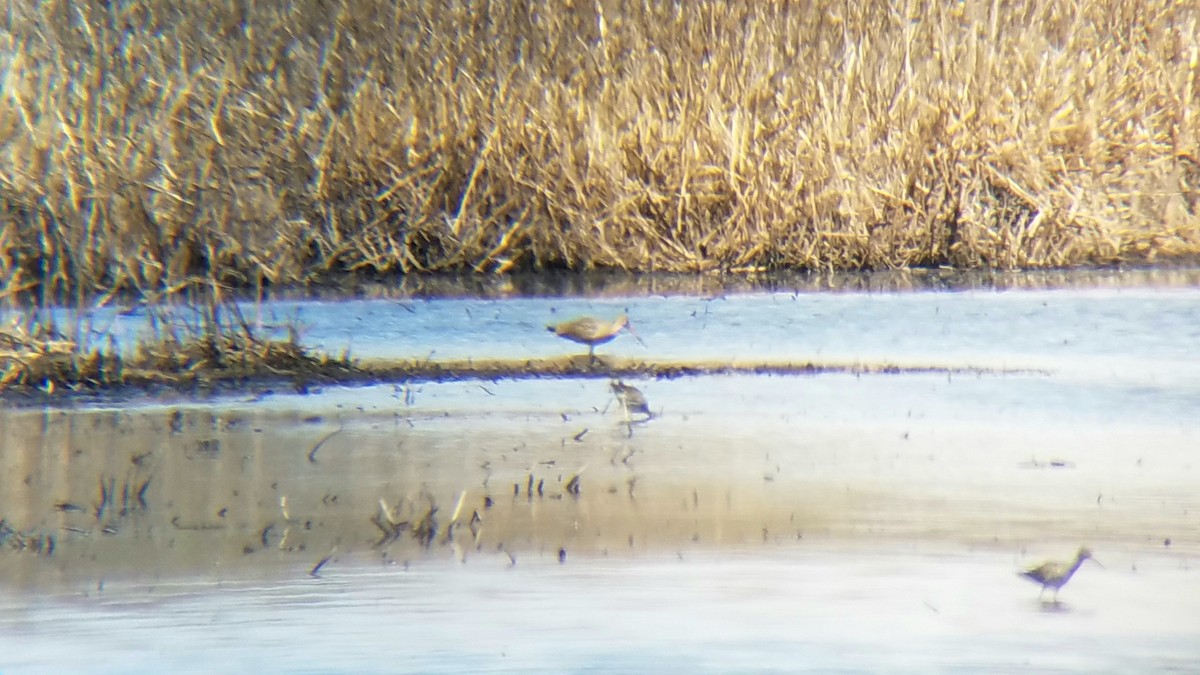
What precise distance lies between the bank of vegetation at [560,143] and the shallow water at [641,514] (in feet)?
3.69

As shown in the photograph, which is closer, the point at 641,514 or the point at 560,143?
the point at 641,514

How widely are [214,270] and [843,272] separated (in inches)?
109

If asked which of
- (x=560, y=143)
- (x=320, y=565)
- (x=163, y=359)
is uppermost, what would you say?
(x=560, y=143)

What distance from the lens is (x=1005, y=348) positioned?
5.30m

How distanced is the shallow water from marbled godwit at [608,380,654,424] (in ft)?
0.18

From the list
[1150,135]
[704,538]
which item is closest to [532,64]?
[1150,135]

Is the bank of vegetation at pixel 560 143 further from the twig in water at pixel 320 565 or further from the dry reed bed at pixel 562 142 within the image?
the twig in water at pixel 320 565

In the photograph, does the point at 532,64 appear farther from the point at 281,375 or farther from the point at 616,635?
the point at 616,635

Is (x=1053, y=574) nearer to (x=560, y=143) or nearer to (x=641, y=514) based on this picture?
(x=641, y=514)

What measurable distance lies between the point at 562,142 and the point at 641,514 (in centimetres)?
370

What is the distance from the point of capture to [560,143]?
6.86m

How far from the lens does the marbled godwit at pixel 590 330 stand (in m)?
4.98

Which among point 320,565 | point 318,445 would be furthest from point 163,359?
point 320,565

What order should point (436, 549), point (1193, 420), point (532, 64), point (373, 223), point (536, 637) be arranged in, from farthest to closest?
point (532, 64)
point (373, 223)
point (1193, 420)
point (436, 549)
point (536, 637)
